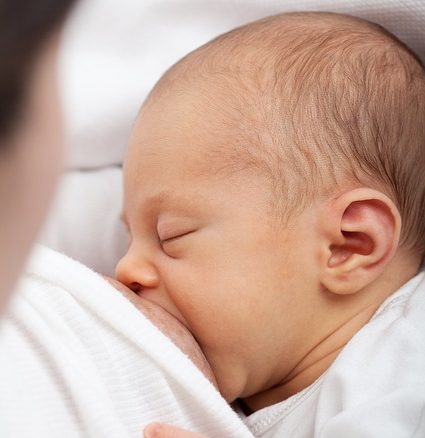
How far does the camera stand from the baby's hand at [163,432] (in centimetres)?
82

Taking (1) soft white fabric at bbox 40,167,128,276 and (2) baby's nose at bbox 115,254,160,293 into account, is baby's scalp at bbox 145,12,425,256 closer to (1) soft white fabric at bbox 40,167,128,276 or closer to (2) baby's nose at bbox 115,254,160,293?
(2) baby's nose at bbox 115,254,160,293

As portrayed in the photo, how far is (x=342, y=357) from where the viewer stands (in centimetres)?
96

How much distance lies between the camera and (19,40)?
1.02 feet

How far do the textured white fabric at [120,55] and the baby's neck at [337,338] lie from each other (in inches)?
21.5

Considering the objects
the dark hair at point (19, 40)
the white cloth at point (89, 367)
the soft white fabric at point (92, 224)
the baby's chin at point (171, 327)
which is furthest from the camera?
the soft white fabric at point (92, 224)

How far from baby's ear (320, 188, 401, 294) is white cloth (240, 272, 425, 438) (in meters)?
0.06

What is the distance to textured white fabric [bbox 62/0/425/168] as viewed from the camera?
1426 mm

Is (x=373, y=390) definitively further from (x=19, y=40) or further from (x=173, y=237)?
(x=19, y=40)

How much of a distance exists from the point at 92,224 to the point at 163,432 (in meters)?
0.62

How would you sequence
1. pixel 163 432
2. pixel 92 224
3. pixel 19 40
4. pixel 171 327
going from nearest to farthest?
pixel 19 40 → pixel 163 432 → pixel 171 327 → pixel 92 224

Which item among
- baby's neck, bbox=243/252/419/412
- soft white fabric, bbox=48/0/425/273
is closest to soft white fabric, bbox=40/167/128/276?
soft white fabric, bbox=48/0/425/273

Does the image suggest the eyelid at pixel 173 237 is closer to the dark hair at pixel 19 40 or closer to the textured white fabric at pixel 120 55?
the textured white fabric at pixel 120 55

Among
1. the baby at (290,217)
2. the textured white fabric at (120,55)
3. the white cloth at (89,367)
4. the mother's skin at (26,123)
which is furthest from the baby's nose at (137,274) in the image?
the mother's skin at (26,123)

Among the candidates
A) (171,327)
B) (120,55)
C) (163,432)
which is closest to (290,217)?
(171,327)
